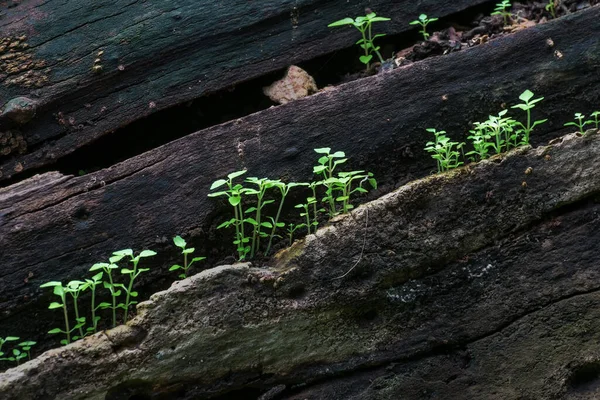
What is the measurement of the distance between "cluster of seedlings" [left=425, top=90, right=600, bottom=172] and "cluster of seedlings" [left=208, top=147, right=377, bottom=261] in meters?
0.43

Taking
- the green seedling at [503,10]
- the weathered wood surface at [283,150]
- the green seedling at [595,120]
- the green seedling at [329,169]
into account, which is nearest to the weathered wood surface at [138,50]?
the green seedling at [503,10]

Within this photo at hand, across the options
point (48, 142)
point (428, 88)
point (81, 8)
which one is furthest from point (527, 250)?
point (81, 8)

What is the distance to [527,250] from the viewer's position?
3.69 metres

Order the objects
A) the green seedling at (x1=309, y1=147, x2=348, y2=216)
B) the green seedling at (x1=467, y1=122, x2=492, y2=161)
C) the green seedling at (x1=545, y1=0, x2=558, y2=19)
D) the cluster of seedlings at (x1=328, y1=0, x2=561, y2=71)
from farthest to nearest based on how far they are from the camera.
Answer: the green seedling at (x1=545, y1=0, x2=558, y2=19) → the cluster of seedlings at (x1=328, y1=0, x2=561, y2=71) → the green seedling at (x1=467, y1=122, x2=492, y2=161) → the green seedling at (x1=309, y1=147, x2=348, y2=216)

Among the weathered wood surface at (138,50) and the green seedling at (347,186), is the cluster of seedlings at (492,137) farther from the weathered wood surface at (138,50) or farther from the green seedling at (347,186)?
the weathered wood surface at (138,50)

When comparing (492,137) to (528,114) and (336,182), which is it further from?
(336,182)

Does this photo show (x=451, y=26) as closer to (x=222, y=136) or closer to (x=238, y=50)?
(x=238, y=50)

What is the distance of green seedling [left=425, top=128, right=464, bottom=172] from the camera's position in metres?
3.81

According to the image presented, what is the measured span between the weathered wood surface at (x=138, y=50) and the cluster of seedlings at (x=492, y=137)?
1133 millimetres

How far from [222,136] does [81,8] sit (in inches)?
58.7

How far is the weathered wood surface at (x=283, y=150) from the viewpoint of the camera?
152 inches

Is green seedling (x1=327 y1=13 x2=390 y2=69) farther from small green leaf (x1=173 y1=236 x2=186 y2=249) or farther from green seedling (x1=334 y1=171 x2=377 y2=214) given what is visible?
small green leaf (x1=173 y1=236 x2=186 y2=249)

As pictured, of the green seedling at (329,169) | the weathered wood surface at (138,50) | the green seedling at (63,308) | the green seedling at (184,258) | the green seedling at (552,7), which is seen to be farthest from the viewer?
the green seedling at (552,7)

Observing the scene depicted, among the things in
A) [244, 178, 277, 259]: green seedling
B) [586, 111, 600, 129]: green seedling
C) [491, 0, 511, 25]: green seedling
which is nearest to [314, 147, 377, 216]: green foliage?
[244, 178, 277, 259]: green seedling
